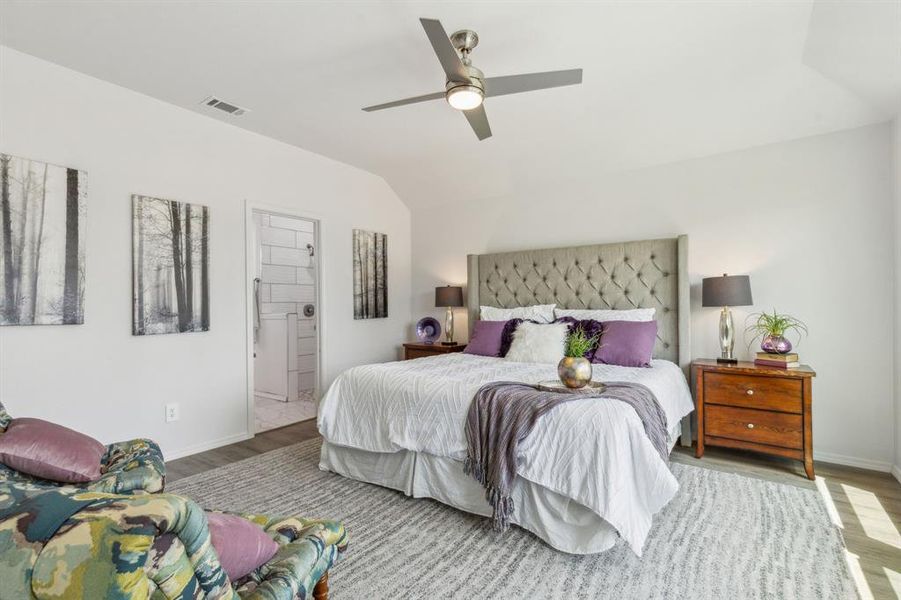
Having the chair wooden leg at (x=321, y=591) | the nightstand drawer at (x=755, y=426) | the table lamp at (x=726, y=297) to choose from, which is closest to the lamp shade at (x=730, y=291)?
the table lamp at (x=726, y=297)

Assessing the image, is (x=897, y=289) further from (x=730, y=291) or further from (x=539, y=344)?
(x=539, y=344)

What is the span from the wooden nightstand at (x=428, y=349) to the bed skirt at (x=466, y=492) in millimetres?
1730

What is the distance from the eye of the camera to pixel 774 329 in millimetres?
3111

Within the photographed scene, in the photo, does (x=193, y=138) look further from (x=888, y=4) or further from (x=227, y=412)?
(x=888, y=4)

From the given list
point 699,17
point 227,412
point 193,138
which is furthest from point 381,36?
point 227,412

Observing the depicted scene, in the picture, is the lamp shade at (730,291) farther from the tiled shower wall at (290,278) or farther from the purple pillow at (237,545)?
the tiled shower wall at (290,278)

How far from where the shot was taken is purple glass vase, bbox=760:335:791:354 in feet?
9.96

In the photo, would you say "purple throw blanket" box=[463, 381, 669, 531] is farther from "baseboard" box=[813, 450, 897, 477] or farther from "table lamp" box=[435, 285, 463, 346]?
"table lamp" box=[435, 285, 463, 346]

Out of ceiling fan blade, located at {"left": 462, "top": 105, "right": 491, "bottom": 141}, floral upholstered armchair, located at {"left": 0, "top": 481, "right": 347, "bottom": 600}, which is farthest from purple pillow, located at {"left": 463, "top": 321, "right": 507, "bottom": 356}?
floral upholstered armchair, located at {"left": 0, "top": 481, "right": 347, "bottom": 600}

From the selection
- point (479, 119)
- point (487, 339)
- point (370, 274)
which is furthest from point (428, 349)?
point (479, 119)

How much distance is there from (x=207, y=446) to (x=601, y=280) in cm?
360

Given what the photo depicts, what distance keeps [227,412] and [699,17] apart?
422 cm

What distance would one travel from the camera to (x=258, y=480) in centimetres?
293

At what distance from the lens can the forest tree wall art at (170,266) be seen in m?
3.16
